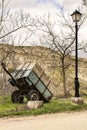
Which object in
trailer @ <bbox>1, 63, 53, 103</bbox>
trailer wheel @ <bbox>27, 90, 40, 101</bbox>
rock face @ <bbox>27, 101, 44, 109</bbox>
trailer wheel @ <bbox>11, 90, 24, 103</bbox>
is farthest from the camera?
trailer wheel @ <bbox>11, 90, 24, 103</bbox>

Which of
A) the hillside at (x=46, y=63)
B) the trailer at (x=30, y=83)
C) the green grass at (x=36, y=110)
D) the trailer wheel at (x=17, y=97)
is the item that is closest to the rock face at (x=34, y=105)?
the green grass at (x=36, y=110)

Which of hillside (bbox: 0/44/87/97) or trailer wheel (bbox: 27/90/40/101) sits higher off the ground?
hillside (bbox: 0/44/87/97)

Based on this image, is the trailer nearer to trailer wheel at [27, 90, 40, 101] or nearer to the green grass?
trailer wheel at [27, 90, 40, 101]

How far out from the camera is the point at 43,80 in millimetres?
18594

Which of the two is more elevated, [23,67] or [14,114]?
[23,67]

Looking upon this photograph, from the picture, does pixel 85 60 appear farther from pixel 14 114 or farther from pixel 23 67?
pixel 14 114

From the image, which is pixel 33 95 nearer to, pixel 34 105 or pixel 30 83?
pixel 30 83

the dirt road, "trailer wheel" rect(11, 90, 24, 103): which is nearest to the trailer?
"trailer wheel" rect(11, 90, 24, 103)

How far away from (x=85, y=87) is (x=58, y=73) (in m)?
3.69

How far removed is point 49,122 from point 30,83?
524 centimetres

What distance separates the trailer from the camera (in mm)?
18000

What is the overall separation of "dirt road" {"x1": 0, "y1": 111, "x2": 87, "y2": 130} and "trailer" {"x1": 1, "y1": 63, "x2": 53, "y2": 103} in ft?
10.9

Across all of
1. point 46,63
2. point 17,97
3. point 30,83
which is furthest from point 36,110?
point 46,63

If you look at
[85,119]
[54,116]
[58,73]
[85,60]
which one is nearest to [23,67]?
[54,116]
